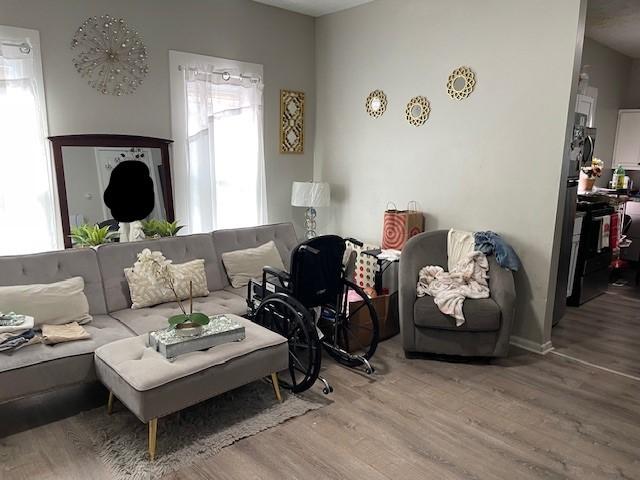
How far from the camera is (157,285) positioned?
3.28 m

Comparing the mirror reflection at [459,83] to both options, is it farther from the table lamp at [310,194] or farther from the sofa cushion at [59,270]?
the sofa cushion at [59,270]

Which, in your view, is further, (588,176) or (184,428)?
(588,176)

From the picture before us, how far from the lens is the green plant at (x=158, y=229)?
3.82 metres

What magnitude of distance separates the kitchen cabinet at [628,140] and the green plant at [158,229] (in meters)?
5.91

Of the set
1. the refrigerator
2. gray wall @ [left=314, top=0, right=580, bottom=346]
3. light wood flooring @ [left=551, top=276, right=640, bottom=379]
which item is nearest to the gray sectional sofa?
gray wall @ [left=314, top=0, right=580, bottom=346]

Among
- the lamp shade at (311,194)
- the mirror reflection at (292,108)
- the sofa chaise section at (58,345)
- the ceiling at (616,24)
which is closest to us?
the sofa chaise section at (58,345)

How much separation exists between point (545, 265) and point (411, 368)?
4.09ft

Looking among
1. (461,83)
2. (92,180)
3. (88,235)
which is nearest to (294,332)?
(88,235)

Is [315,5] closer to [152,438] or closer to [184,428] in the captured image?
[184,428]

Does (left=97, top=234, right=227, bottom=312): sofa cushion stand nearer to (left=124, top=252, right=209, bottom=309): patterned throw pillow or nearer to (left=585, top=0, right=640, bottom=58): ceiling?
(left=124, top=252, right=209, bottom=309): patterned throw pillow

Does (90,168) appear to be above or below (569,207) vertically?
above

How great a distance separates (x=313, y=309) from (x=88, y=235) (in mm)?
1762

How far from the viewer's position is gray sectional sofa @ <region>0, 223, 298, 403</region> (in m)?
2.43

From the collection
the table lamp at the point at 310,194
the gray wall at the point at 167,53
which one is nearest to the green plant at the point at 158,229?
the gray wall at the point at 167,53
